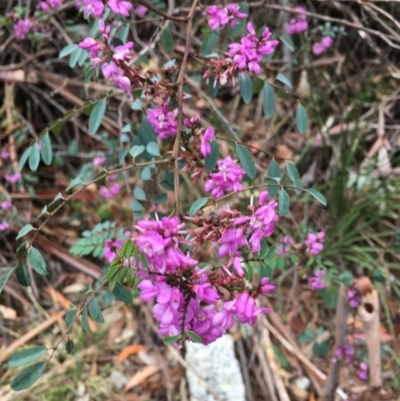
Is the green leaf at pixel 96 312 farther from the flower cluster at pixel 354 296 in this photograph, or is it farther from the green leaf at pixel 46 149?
the flower cluster at pixel 354 296

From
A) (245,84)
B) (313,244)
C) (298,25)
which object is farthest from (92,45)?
(298,25)

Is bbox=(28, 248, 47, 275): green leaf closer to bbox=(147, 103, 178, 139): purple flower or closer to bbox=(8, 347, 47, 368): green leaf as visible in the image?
bbox=(8, 347, 47, 368): green leaf

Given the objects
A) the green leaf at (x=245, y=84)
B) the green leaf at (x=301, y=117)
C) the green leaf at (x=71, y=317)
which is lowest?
the green leaf at (x=71, y=317)

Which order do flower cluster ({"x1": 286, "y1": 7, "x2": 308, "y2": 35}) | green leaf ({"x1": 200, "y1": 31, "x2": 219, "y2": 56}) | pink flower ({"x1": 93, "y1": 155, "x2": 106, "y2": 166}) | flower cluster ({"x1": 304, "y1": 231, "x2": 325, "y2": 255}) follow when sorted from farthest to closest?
flower cluster ({"x1": 286, "y1": 7, "x2": 308, "y2": 35}) < pink flower ({"x1": 93, "y1": 155, "x2": 106, "y2": 166}) < flower cluster ({"x1": 304, "y1": 231, "x2": 325, "y2": 255}) < green leaf ({"x1": 200, "y1": 31, "x2": 219, "y2": 56})

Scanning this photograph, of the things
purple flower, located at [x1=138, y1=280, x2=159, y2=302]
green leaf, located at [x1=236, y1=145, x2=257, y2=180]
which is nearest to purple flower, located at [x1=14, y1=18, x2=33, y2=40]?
green leaf, located at [x1=236, y1=145, x2=257, y2=180]

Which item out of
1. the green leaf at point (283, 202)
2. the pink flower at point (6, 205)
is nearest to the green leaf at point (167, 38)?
the green leaf at point (283, 202)

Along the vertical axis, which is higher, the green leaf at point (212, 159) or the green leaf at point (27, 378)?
the green leaf at point (212, 159)
